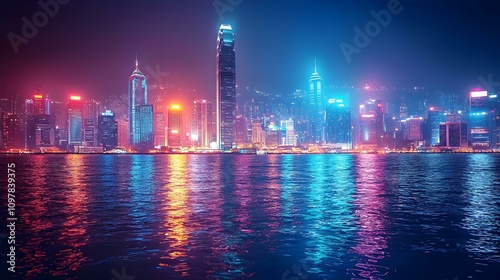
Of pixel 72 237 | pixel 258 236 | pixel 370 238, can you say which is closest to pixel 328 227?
pixel 370 238

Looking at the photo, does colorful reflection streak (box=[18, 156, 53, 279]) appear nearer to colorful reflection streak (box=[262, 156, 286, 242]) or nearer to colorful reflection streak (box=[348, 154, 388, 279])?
colorful reflection streak (box=[262, 156, 286, 242])

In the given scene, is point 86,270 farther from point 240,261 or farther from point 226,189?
point 226,189

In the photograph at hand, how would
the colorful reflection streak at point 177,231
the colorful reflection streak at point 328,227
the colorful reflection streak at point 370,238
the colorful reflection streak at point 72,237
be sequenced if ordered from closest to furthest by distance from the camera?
the colorful reflection streak at point 370,238 < the colorful reflection streak at point 72,237 < the colorful reflection streak at point 177,231 < the colorful reflection streak at point 328,227

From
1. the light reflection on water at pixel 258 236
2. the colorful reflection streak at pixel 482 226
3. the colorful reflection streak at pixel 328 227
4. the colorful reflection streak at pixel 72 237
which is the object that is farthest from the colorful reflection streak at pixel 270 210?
the colorful reflection streak at pixel 482 226

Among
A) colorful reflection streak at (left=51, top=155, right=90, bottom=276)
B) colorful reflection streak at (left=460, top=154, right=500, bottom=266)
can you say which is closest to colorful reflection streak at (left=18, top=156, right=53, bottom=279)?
colorful reflection streak at (left=51, top=155, right=90, bottom=276)

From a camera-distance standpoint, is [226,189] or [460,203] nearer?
[460,203]

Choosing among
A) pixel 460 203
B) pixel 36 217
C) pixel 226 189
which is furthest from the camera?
pixel 226 189

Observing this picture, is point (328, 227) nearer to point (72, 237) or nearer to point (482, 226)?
point (482, 226)

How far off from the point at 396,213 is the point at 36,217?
25711mm

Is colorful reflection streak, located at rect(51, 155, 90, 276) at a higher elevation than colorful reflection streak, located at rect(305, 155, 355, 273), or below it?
higher

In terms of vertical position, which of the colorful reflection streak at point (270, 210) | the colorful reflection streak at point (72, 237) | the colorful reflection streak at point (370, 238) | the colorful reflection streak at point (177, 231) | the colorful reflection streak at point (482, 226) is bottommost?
the colorful reflection streak at point (482, 226)

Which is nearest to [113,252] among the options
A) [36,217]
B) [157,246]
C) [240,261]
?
[157,246]

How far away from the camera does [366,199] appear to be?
37.7 metres

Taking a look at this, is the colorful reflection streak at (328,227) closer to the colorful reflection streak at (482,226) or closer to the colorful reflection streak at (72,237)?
the colorful reflection streak at (482,226)
